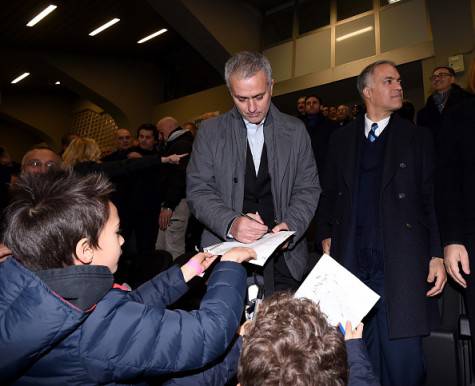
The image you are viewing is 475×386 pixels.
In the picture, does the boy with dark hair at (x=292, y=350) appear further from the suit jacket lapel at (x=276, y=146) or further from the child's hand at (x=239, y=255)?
the suit jacket lapel at (x=276, y=146)

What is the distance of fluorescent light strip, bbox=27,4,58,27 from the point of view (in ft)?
27.9

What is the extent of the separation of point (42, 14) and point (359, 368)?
9.84 meters

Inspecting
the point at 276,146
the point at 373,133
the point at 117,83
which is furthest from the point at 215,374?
the point at 117,83

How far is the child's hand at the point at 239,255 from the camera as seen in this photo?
142 cm

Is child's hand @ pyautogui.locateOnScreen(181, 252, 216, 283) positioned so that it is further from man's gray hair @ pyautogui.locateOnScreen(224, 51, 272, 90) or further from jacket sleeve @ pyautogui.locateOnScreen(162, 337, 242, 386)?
man's gray hair @ pyautogui.locateOnScreen(224, 51, 272, 90)

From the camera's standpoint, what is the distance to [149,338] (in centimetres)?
112

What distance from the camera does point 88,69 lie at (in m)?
11.6

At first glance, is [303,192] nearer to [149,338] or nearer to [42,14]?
[149,338]

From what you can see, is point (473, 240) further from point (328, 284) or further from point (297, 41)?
point (297, 41)

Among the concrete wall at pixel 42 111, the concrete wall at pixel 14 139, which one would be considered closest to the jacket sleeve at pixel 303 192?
the concrete wall at pixel 42 111

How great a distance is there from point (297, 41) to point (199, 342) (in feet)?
31.7

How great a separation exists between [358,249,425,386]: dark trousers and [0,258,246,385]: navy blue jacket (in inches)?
38.9

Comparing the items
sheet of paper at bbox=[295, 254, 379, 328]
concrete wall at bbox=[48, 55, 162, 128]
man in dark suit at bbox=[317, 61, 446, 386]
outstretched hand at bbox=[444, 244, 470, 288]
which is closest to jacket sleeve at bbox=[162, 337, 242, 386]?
sheet of paper at bbox=[295, 254, 379, 328]

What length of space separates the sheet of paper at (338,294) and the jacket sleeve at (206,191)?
491 millimetres
